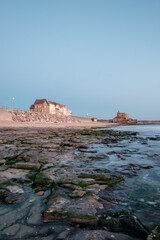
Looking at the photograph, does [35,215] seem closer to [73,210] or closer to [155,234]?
[73,210]

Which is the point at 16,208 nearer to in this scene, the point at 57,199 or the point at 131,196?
the point at 57,199

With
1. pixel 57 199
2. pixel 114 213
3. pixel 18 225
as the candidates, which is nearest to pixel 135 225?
pixel 114 213

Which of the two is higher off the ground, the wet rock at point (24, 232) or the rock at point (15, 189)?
the rock at point (15, 189)

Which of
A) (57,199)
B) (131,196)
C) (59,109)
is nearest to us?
(57,199)

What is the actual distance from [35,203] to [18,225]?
1.60 ft

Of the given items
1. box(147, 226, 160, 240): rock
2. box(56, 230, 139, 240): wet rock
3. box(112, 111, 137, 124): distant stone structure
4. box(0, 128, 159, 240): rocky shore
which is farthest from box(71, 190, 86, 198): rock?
box(112, 111, 137, 124): distant stone structure

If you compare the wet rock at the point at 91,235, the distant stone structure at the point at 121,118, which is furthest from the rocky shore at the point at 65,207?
the distant stone structure at the point at 121,118

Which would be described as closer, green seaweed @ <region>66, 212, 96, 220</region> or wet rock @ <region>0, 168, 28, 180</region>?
green seaweed @ <region>66, 212, 96, 220</region>

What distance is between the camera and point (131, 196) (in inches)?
99.7

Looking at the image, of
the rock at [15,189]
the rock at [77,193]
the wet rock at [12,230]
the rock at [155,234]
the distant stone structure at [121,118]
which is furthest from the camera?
the distant stone structure at [121,118]

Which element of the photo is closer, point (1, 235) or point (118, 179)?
point (1, 235)

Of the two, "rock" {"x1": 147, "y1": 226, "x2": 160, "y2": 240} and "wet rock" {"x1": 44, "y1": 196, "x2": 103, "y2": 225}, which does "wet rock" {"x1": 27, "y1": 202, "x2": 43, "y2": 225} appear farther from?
"rock" {"x1": 147, "y1": 226, "x2": 160, "y2": 240}

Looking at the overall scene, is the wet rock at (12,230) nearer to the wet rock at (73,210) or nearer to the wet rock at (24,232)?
the wet rock at (24,232)

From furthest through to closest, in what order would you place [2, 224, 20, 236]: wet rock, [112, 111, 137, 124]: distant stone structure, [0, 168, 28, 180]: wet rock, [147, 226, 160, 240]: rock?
1. [112, 111, 137, 124]: distant stone structure
2. [0, 168, 28, 180]: wet rock
3. [2, 224, 20, 236]: wet rock
4. [147, 226, 160, 240]: rock
